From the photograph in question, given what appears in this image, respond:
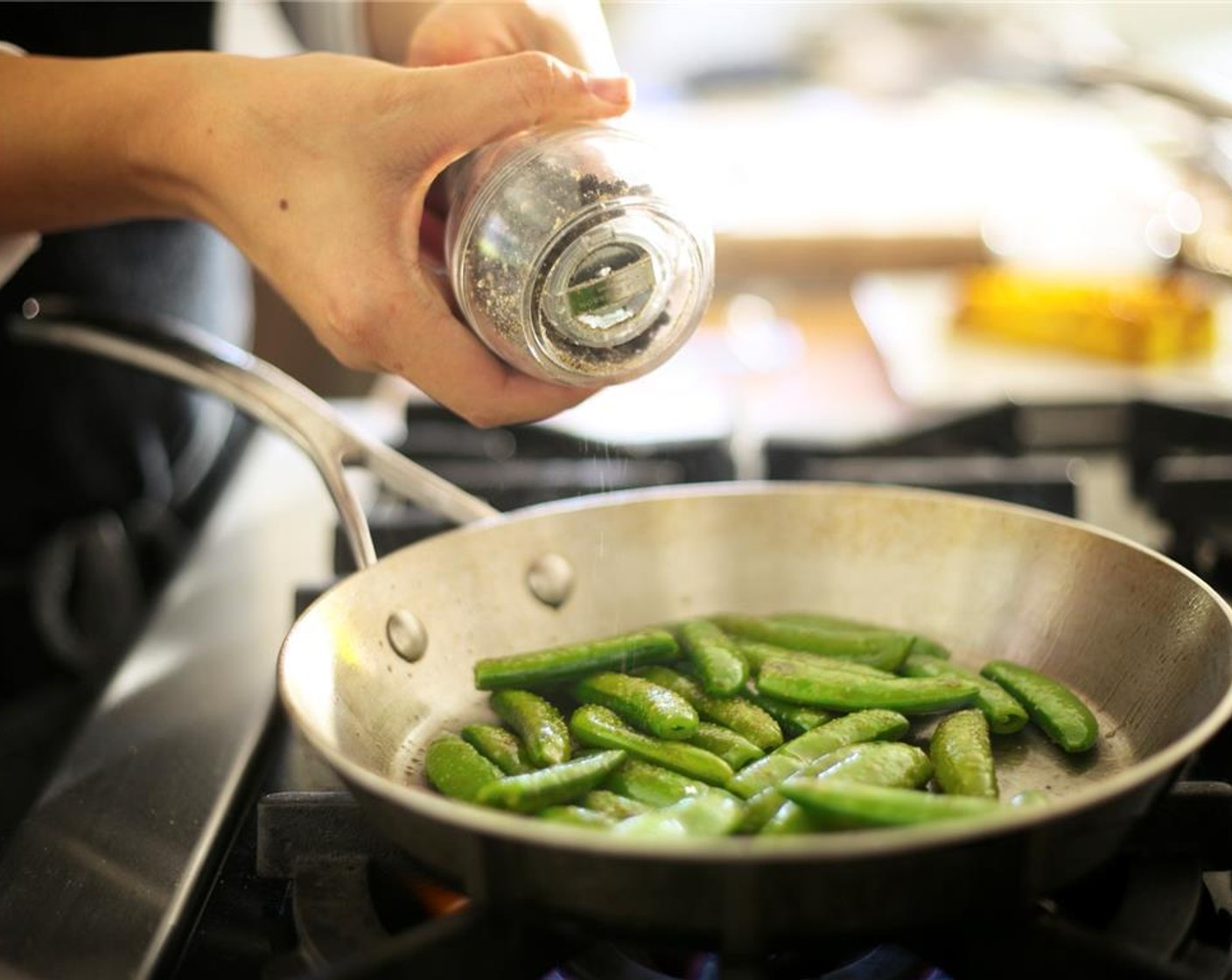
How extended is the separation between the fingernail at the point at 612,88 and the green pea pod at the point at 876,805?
473 mm

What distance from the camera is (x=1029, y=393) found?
199 cm

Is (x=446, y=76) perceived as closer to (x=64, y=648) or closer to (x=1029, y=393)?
(x=64, y=648)

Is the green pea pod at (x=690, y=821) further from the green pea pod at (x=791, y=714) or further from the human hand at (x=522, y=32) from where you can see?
the human hand at (x=522, y=32)

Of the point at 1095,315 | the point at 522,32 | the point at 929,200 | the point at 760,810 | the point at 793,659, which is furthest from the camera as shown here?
the point at 929,200

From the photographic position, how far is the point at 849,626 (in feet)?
3.45

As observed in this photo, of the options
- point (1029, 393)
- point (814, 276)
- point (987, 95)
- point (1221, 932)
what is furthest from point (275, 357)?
point (1221, 932)

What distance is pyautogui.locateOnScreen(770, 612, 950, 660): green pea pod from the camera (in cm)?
102

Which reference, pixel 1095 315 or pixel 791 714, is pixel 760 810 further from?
pixel 1095 315

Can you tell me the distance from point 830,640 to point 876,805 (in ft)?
1.09

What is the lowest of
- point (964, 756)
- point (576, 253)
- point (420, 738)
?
point (420, 738)

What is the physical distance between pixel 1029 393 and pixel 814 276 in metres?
0.92

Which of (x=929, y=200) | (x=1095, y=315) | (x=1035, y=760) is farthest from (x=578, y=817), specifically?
(x=929, y=200)

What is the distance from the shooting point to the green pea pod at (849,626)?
1020 mm

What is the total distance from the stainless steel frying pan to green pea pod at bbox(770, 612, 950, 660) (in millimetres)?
35
